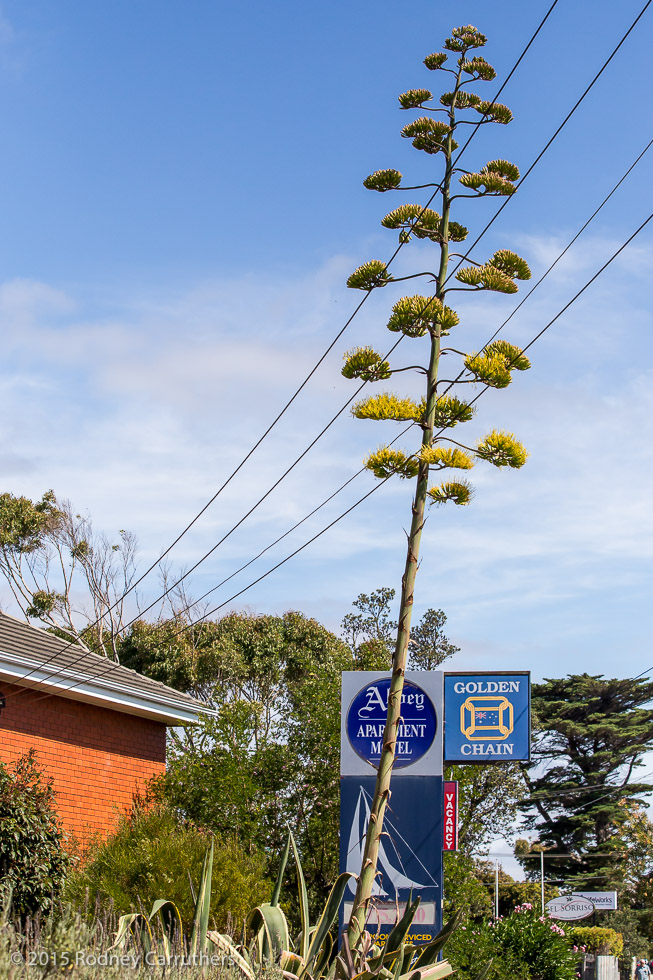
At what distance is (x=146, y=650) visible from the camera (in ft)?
118

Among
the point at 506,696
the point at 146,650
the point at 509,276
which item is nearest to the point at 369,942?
the point at 509,276

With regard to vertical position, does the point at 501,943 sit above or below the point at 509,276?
below

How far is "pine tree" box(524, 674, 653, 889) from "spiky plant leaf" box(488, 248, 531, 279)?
4858 centimetres

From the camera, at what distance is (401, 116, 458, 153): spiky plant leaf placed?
8312 millimetres

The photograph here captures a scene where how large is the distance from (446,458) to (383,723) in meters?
6.01

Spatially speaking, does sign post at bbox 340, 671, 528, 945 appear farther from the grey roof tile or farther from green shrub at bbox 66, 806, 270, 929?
the grey roof tile

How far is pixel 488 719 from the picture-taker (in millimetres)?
14969

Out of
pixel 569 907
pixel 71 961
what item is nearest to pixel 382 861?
pixel 71 961

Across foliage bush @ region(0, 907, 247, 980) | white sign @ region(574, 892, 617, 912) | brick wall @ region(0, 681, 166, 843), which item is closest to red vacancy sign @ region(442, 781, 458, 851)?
brick wall @ region(0, 681, 166, 843)

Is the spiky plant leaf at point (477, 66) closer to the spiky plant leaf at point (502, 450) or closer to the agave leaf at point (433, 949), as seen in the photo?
the spiky plant leaf at point (502, 450)

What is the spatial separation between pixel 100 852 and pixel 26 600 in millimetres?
24863

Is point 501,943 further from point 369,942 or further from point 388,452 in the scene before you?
point 388,452

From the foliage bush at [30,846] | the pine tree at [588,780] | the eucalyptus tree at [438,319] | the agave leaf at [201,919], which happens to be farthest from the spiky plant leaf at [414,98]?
the pine tree at [588,780]

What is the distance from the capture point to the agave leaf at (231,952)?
6195mm
